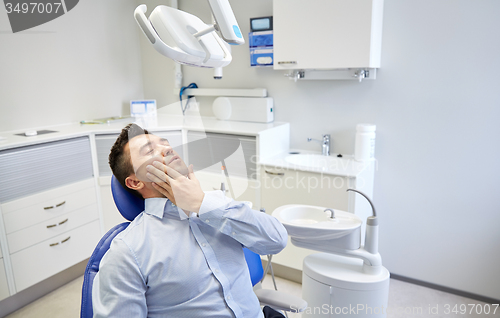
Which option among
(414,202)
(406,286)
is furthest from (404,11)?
(406,286)

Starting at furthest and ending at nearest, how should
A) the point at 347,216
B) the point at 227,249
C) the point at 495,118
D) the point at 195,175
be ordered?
the point at 495,118 → the point at 347,216 → the point at 227,249 → the point at 195,175

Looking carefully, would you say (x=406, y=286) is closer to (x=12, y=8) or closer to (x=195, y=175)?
(x=195, y=175)

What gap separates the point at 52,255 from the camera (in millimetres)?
2387

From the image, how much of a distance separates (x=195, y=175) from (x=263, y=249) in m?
0.35

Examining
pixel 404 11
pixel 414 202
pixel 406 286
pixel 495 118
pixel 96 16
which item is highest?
pixel 96 16

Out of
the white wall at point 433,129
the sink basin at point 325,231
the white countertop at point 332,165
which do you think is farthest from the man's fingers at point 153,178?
the white countertop at point 332,165

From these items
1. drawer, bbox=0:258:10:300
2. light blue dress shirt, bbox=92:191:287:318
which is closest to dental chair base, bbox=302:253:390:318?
light blue dress shirt, bbox=92:191:287:318

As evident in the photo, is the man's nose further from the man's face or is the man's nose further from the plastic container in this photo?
the plastic container

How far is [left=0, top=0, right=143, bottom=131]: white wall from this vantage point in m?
2.55

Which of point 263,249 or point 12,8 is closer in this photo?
point 263,249

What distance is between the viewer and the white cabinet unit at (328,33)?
2.05m

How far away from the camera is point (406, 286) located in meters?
2.48

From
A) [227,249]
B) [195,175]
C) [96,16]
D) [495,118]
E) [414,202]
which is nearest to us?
[195,175]

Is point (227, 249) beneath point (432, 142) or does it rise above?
beneath
